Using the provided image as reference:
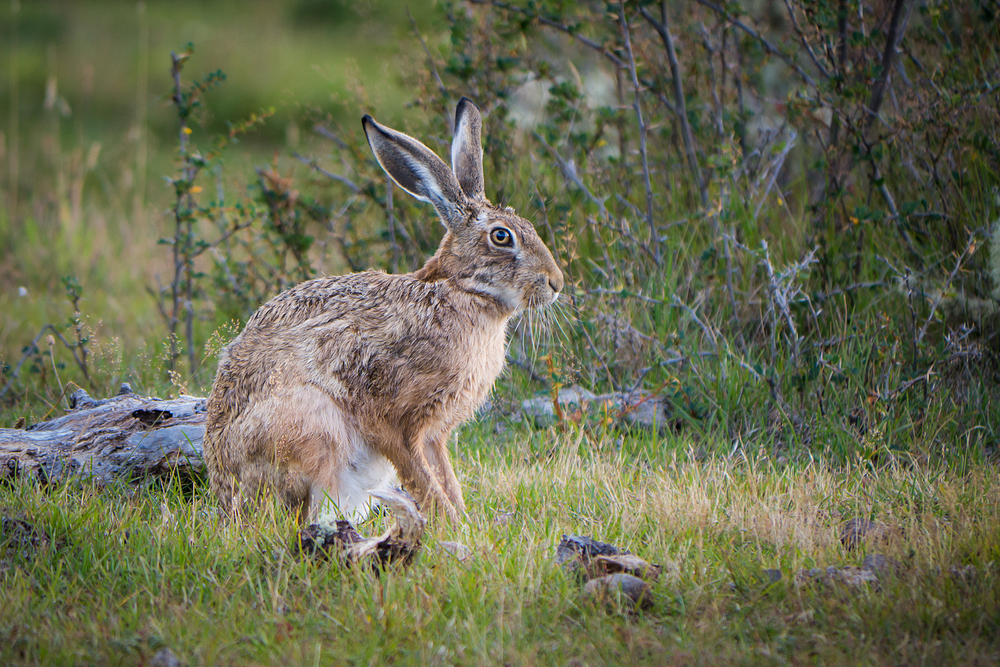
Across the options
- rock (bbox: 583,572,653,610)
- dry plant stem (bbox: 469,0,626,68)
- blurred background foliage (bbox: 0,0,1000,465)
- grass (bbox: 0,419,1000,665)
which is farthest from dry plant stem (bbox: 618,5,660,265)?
rock (bbox: 583,572,653,610)


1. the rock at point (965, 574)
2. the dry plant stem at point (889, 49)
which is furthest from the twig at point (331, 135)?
the rock at point (965, 574)

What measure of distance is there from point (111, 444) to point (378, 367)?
4.56 feet

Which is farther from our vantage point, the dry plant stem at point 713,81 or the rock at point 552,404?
the dry plant stem at point 713,81

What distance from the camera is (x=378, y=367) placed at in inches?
151

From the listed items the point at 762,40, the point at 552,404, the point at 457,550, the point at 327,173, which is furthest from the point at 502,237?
the point at 762,40

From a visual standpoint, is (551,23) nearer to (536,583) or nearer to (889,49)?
(889,49)

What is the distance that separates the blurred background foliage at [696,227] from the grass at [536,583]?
31.7 inches

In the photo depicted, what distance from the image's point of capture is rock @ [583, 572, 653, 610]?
278cm

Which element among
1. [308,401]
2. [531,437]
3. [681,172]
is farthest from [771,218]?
[308,401]

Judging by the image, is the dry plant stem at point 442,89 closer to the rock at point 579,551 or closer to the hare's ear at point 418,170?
the hare's ear at point 418,170

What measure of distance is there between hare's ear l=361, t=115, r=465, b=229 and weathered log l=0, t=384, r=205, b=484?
5.01ft

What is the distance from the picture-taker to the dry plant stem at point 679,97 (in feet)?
18.0

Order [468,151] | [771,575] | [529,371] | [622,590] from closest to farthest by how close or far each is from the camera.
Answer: [622,590]
[771,575]
[468,151]
[529,371]

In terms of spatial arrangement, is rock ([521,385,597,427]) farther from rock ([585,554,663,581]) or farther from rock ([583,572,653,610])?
rock ([583,572,653,610])
